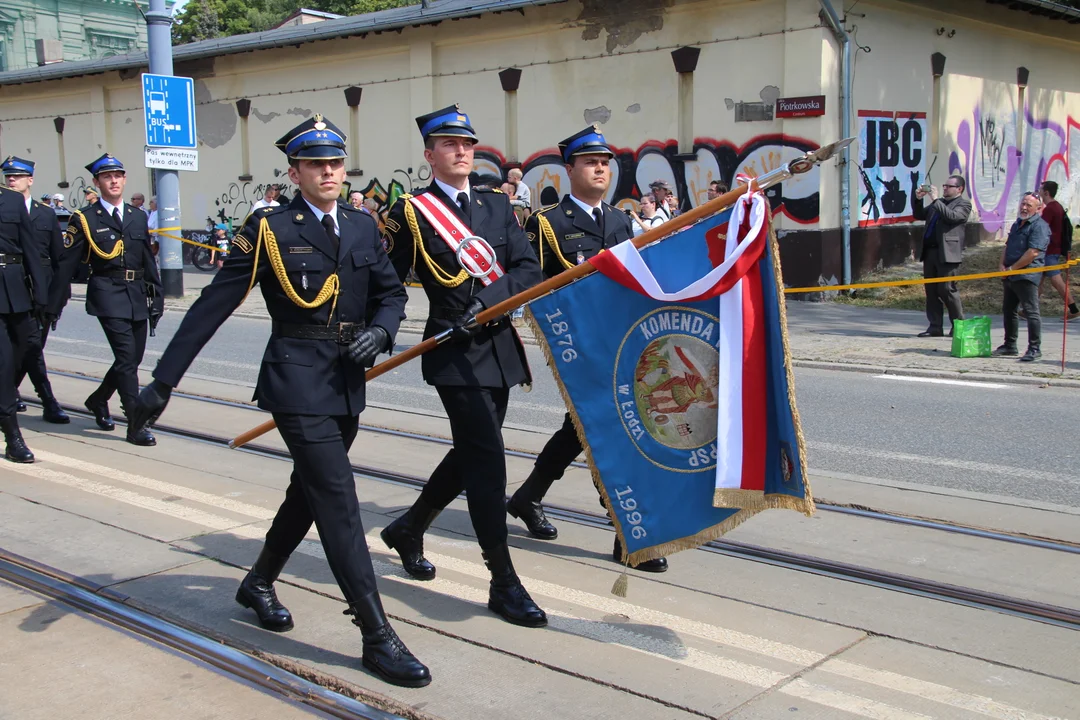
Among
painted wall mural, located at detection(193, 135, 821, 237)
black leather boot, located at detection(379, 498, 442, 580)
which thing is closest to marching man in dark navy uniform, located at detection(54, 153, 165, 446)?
black leather boot, located at detection(379, 498, 442, 580)

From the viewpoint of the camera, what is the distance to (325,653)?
4.24m

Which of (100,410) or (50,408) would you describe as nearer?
(100,410)

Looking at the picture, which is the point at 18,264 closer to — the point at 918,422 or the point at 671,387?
the point at 671,387

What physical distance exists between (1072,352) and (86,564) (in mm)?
10562

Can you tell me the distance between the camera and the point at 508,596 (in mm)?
4527

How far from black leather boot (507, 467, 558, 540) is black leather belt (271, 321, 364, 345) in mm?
1726

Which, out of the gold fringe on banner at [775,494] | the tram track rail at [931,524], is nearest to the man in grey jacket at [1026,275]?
the tram track rail at [931,524]

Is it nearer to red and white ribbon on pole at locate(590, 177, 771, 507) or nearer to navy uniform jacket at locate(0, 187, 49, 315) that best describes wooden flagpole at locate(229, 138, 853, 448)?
red and white ribbon on pole at locate(590, 177, 771, 507)

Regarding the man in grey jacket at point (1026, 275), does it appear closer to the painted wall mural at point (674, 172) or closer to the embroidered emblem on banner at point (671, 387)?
the painted wall mural at point (674, 172)

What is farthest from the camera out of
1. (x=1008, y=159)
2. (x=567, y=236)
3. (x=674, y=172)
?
(x=1008, y=159)

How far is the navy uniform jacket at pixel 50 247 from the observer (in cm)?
803

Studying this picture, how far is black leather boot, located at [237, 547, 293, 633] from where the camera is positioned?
4438 millimetres

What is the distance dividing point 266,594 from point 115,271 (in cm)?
473

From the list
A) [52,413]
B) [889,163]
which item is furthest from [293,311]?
[889,163]
